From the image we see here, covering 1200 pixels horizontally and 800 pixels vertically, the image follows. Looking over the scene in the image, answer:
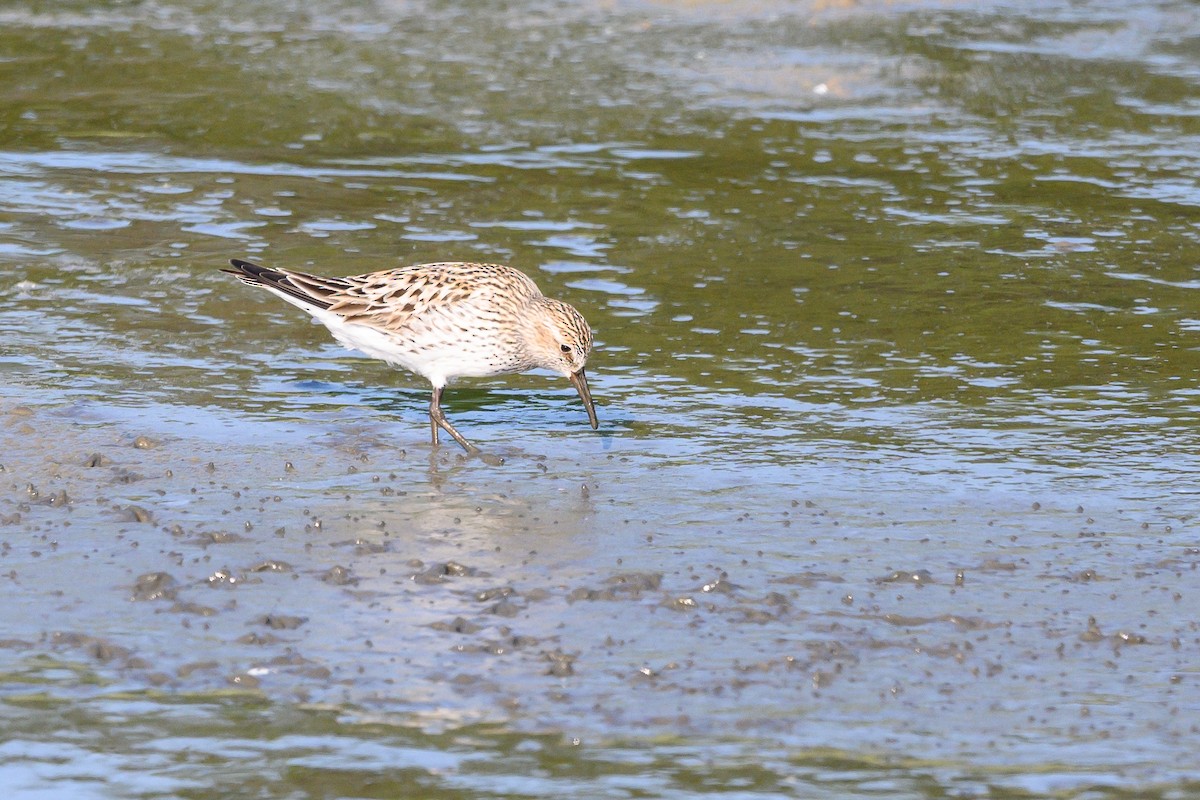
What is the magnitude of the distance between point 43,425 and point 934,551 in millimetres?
4750

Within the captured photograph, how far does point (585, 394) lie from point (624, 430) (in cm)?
32

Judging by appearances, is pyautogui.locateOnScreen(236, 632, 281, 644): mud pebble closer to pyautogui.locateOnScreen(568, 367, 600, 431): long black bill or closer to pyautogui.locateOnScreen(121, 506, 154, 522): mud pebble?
pyautogui.locateOnScreen(121, 506, 154, 522): mud pebble

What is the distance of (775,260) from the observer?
→ 12.7 m

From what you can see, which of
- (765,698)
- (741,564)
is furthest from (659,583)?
(765,698)

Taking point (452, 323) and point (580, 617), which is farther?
point (452, 323)

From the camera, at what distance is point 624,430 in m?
9.53

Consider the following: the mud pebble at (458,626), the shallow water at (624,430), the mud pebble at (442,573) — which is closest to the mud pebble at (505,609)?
the shallow water at (624,430)

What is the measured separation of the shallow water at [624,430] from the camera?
239 inches

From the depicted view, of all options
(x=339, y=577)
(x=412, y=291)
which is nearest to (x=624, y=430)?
(x=412, y=291)

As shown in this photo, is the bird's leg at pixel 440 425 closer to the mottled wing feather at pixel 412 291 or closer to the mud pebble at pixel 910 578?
the mottled wing feather at pixel 412 291

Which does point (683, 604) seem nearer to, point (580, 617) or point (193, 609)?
point (580, 617)

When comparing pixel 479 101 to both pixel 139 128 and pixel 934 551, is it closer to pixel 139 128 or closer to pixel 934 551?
pixel 139 128

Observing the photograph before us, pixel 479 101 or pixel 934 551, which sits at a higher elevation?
pixel 479 101

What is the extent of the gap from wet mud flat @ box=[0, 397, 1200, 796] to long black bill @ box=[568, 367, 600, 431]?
9.3 inches
